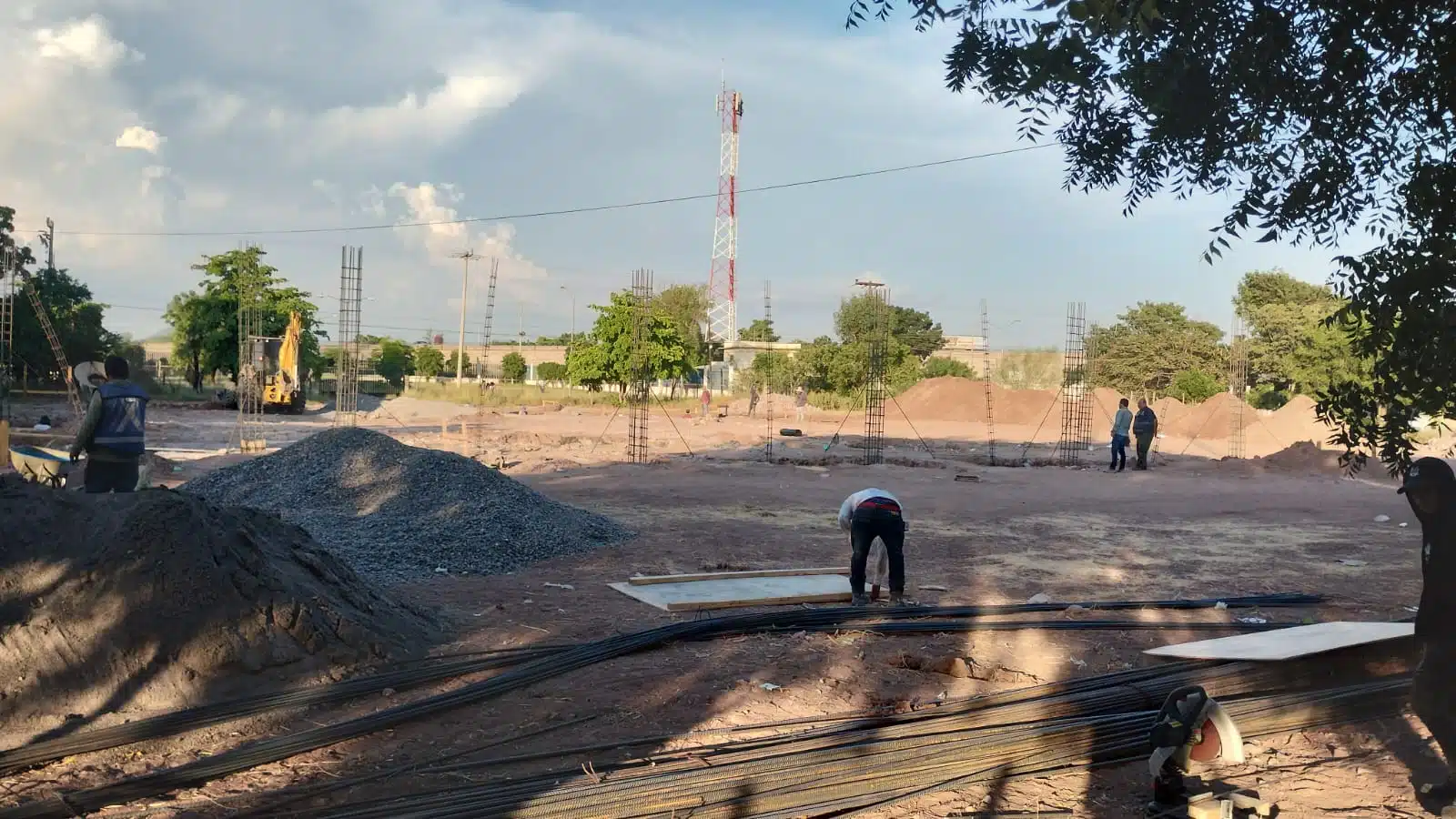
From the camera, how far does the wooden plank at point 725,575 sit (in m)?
9.37

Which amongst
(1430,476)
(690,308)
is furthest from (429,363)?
(1430,476)

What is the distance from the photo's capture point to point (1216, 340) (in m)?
53.1

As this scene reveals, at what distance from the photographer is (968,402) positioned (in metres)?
46.9

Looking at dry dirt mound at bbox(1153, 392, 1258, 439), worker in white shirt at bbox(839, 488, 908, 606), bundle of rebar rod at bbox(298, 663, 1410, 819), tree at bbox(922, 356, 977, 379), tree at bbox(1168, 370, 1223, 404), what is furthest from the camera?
tree at bbox(922, 356, 977, 379)

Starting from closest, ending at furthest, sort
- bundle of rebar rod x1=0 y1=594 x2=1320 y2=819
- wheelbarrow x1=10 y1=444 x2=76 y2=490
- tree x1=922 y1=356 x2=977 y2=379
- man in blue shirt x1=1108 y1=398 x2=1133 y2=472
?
bundle of rebar rod x1=0 y1=594 x2=1320 y2=819
wheelbarrow x1=10 y1=444 x2=76 y2=490
man in blue shirt x1=1108 y1=398 x2=1133 y2=472
tree x1=922 y1=356 x2=977 y2=379

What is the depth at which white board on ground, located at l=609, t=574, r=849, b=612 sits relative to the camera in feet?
27.6

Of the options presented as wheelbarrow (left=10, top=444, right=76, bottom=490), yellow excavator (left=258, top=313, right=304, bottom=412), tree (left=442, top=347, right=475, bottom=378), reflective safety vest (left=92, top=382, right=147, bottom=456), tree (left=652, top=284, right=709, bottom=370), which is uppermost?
tree (left=652, top=284, right=709, bottom=370)

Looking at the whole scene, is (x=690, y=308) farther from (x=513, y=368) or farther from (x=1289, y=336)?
(x=1289, y=336)

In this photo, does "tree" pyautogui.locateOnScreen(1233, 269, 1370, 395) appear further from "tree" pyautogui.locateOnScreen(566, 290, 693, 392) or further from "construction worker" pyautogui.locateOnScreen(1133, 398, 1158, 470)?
"tree" pyautogui.locateOnScreen(566, 290, 693, 392)

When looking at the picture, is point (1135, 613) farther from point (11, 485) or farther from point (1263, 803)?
point (11, 485)

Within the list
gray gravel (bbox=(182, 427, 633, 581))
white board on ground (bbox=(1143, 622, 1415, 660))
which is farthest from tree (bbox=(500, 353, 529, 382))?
white board on ground (bbox=(1143, 622, 1415, 660))

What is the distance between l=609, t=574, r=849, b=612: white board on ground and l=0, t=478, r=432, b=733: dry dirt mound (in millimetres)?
2465

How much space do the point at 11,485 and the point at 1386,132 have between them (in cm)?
779

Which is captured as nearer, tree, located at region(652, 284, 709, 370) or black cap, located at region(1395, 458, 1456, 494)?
black cap, located at region(1395, 458, 1456, 494)
